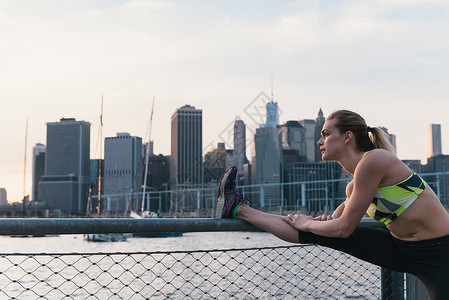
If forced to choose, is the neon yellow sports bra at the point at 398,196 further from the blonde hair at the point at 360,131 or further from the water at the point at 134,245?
the water at the point at 134,245

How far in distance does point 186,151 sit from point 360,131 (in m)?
188

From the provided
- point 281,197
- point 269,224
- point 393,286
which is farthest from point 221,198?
point 281,197

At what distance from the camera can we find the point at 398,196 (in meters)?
3.36

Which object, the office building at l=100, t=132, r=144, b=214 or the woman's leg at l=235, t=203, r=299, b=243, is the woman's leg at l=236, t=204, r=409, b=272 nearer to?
the woman's leg at l=235, t=203, r=299, b=243

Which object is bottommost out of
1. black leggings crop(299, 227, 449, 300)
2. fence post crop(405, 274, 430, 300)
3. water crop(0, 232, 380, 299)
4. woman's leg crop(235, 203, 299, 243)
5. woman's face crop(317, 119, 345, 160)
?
water crop(0, 232, 380, 299)

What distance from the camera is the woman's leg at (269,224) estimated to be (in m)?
3.63

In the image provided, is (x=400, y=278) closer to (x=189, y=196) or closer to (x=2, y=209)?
(x=189, y=196)

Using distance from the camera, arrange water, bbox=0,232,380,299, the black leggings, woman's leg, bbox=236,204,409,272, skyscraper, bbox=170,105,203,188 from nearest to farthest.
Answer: the black leggings
woman's leg, bbox=236,204,409,272
water, bbox=0,232,380,299
skyscraper, bbox=170,105,203,188

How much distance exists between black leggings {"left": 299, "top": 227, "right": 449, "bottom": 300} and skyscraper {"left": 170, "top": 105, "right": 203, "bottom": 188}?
173 meters

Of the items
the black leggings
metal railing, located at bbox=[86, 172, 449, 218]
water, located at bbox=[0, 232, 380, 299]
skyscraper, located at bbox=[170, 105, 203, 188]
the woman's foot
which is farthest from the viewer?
skyscraper, located at bbox=[170, 105, 203, 188]

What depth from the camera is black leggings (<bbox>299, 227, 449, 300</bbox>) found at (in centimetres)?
331

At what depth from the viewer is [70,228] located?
10.4 feet

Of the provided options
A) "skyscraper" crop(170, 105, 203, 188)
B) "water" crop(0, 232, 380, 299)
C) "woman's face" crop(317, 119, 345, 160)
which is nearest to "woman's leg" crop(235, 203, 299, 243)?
"water" crop(0, 232, 380, 299)

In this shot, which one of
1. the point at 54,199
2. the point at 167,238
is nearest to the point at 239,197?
the point at 167,238
